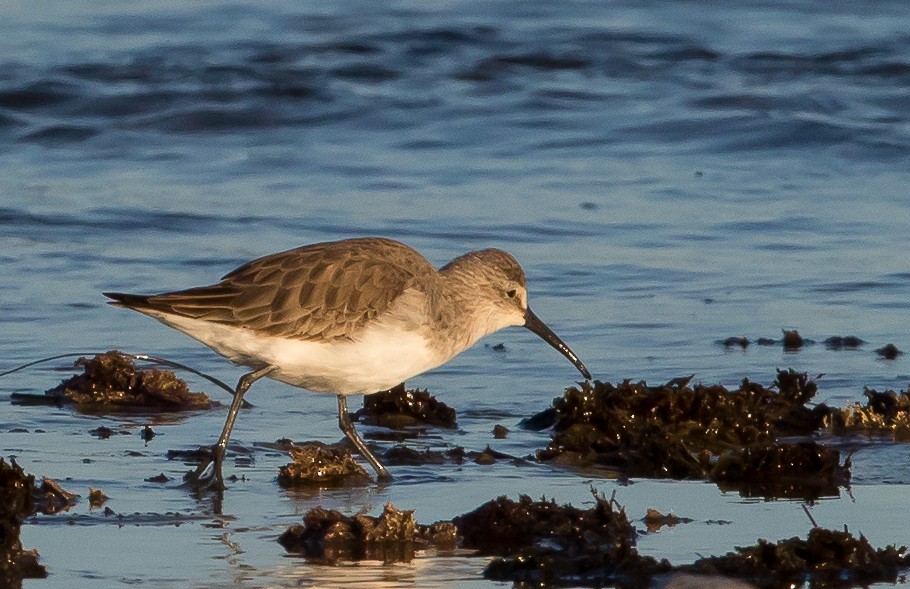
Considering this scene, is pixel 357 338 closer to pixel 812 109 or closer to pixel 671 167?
pixel 671 167

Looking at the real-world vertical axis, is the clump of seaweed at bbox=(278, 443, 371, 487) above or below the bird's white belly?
below

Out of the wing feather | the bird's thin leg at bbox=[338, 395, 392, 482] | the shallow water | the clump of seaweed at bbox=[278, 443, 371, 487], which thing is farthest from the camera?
the wing feather

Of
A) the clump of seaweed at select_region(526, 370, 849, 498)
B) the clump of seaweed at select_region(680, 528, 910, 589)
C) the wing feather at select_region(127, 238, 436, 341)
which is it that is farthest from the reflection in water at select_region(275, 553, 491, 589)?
the wing feather at select_region(127, 238, 436, 341)

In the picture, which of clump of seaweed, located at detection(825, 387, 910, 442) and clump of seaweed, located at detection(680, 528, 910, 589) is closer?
clump of seaweed, located at detection(680, 528, 910, 589)

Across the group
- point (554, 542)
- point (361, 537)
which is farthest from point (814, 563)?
point (361, 537)

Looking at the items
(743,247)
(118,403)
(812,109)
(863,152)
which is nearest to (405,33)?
(812,109)

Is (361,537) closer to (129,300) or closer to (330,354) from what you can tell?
(330,354)

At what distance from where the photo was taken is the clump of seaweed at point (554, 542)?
16.1ft

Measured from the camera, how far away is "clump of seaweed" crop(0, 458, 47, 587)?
4863mm

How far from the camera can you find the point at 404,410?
285 inches

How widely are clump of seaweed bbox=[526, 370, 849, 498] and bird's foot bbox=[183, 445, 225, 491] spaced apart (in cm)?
130

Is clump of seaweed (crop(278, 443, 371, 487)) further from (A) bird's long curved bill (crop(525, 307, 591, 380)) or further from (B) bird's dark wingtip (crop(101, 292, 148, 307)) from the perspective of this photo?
(A) bird's long curved bill (crop(525, 307, 591, 380))

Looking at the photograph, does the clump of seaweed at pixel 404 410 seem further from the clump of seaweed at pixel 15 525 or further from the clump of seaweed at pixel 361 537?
the clump of seaweed at pixel 15 525

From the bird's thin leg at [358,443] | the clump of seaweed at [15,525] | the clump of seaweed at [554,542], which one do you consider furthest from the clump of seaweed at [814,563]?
the clump of seaweed at [15,525]
